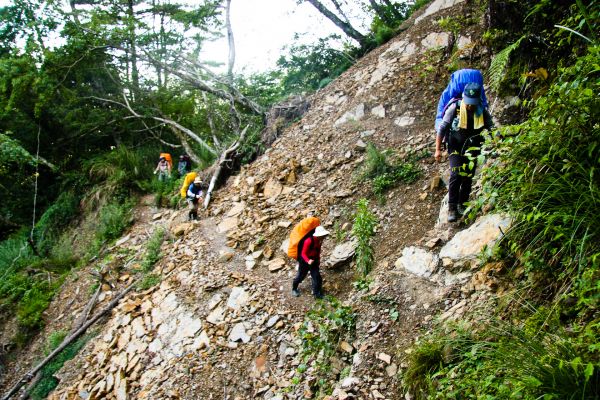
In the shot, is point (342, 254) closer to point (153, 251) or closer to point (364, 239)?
point (364, 239)

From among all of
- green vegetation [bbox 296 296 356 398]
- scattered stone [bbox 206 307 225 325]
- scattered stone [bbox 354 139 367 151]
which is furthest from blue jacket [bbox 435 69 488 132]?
scattered stone [bbox 206 307 225 325]

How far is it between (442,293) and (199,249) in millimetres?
5106

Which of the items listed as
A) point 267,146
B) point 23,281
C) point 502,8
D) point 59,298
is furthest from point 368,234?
point 23,281

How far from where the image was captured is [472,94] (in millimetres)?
3725

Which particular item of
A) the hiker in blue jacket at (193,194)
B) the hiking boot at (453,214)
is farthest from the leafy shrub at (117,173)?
the hiking boot at (453,214)

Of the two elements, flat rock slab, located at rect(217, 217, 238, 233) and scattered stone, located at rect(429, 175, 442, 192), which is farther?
flat rock slab, located at rect(217, 217, 238, 233)

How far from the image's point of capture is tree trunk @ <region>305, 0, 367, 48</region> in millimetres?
10617

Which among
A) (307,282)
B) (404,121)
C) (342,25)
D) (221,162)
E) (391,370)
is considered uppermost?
(342,25)

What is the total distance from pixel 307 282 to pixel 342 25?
8.64m

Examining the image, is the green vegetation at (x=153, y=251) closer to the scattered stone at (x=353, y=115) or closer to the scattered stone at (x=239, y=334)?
the scattered stone at (x=239, y=334)

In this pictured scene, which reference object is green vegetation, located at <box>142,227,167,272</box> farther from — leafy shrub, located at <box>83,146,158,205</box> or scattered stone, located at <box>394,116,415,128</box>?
scattered stone, located at <box>394,116,415,128</box>

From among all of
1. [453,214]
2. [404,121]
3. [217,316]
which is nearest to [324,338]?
[217,316]

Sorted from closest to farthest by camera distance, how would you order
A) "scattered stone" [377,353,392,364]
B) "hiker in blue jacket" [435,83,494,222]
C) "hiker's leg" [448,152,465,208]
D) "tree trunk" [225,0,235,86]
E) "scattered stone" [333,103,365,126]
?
"scattered stone" [377,353,392,364]
"hiker in blue jacket" [435,83,494,222]
"hiker's leg" [448,152,465,208]
"scattered stone" [333,103,365,126]
"tree trunk" [225,0,235,86]

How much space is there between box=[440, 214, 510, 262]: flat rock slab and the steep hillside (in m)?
0.02
